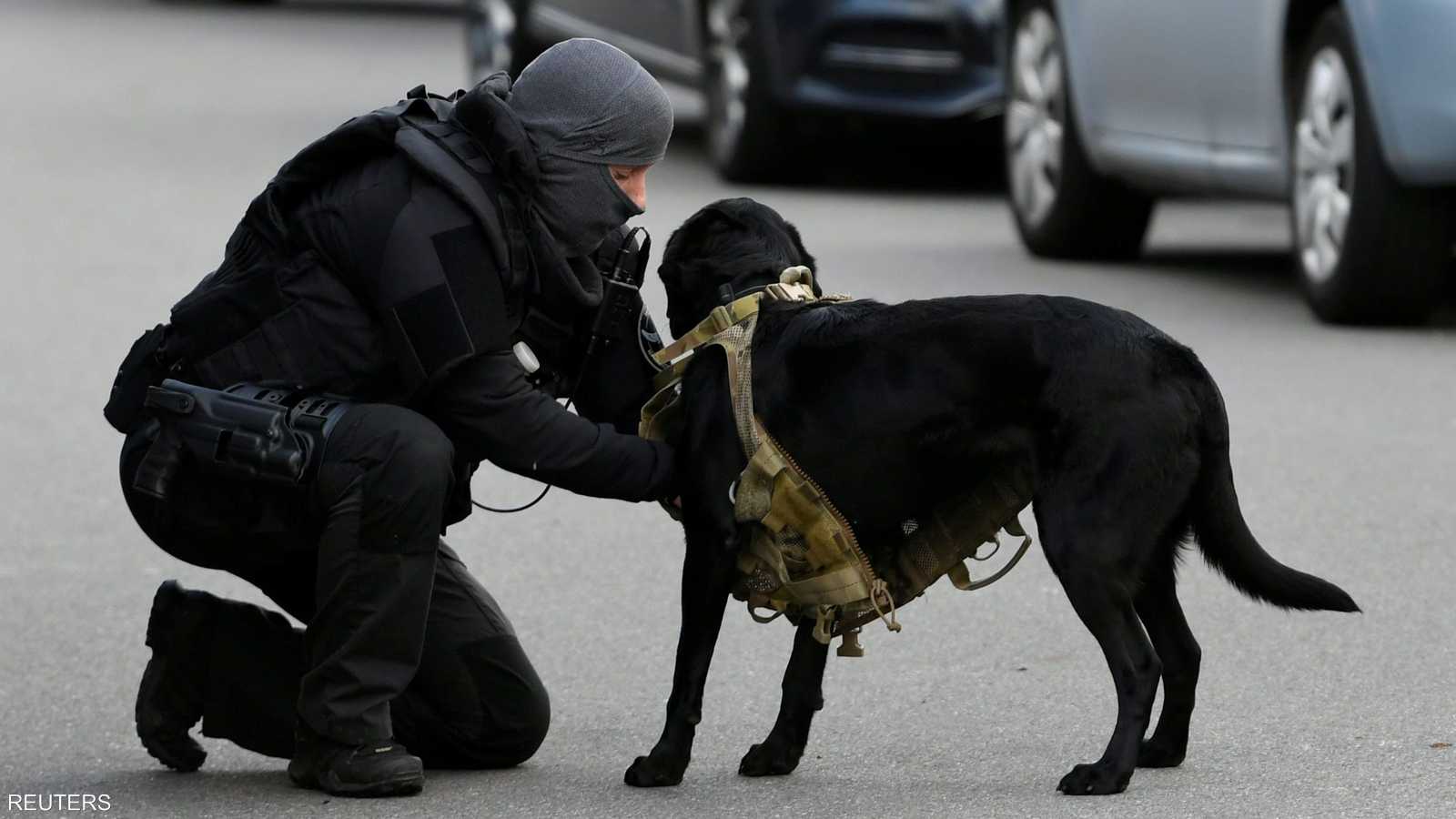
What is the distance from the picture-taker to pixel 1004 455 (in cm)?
377

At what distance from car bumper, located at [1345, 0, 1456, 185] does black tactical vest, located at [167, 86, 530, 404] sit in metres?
4.03

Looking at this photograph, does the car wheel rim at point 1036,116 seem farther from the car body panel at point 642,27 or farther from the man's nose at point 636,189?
the man's nose at point 636,189

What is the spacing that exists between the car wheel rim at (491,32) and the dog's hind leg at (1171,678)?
10.3 metres

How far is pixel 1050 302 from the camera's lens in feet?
12.4

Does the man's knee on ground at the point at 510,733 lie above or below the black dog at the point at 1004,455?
below

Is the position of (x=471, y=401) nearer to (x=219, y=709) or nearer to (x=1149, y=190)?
(x=219, y=709)

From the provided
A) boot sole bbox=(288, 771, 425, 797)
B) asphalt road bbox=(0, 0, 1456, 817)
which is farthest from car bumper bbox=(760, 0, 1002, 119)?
boot sole bbox=(288, 771, 425, 797)

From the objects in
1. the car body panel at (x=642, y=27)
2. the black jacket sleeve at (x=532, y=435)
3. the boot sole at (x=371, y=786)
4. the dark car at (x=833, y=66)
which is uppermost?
the black jacket sleeve at (x=532, y=435)

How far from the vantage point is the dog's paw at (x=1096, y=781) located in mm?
3777

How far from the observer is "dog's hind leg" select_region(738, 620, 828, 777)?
4004mm

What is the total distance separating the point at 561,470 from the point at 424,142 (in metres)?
0.55

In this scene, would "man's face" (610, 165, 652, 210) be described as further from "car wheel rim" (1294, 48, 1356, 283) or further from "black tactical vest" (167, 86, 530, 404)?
"car wheel rim" (1294, 48, 1356, 283)

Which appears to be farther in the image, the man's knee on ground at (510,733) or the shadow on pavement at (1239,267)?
the shadow on pavement at (1239,267)

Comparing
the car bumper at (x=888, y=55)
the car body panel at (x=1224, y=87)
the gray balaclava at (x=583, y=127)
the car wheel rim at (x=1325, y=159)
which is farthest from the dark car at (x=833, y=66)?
the gray balaclava at (x=583, y=127)
